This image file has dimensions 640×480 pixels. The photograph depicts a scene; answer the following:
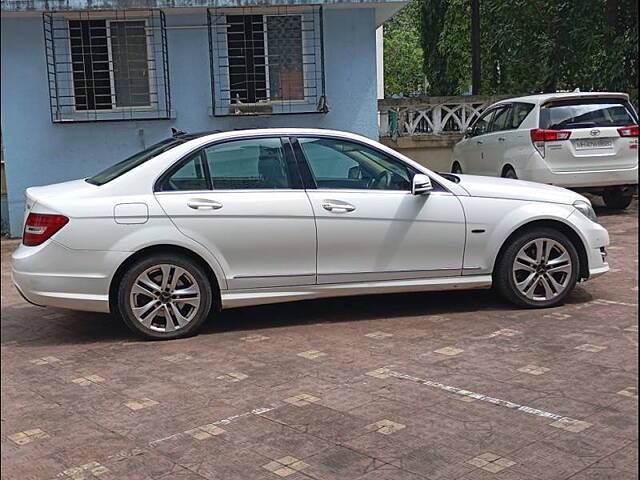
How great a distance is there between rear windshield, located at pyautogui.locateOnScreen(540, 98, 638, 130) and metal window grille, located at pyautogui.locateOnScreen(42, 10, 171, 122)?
532 cm

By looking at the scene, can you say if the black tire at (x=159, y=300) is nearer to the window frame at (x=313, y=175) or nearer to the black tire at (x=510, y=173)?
the window frame at (x=313, y=175)

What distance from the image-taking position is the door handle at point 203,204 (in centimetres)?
629

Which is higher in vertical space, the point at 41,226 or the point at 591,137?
the point at 591,137

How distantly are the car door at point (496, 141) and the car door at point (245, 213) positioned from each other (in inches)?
244

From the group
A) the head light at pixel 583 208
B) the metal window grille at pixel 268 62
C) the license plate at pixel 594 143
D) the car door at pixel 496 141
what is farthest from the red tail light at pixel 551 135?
the head light at pixel 583 208

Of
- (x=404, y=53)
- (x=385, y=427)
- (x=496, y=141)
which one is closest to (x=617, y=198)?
(x=496, y=141)

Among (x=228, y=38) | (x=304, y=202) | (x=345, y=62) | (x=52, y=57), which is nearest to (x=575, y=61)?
(x=345, y=62)

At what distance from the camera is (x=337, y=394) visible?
489cm

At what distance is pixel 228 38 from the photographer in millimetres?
12047

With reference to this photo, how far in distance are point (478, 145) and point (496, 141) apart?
0.81m

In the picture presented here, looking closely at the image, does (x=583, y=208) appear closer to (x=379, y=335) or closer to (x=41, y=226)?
(x=379, y=335)

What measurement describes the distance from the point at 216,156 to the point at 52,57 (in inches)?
246

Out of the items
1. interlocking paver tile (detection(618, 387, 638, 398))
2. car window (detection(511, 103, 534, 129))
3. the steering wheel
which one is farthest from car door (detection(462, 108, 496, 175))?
interlocking paver tile (detection(618, 387, 638, 398))

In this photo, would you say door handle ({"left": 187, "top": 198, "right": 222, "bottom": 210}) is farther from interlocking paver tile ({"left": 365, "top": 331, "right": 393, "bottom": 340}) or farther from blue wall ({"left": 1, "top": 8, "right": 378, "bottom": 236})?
blue wall ({"left": 1, "top": 8, "right": 378, "bottom": 236})
